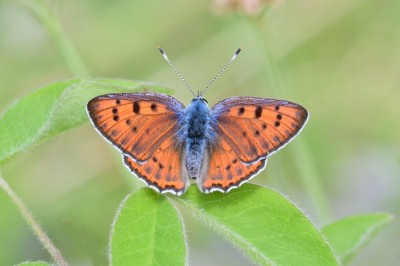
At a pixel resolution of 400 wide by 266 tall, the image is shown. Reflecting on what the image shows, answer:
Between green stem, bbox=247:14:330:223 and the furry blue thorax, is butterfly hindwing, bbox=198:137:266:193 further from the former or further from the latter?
green stem, bbox=247:14:330:223

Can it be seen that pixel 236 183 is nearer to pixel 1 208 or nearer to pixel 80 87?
pixel 80 87

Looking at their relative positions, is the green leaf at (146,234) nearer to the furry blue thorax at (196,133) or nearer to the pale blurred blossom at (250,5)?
the furry blue thorax at (196,133)

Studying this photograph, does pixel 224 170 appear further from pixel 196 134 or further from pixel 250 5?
pixel 250 5

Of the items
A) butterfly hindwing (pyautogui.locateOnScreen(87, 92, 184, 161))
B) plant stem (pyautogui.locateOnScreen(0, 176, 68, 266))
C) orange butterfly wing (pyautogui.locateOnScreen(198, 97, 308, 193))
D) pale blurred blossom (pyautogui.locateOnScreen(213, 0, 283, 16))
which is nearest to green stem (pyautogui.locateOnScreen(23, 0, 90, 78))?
pale blurred blossom (pyautogui.locateOnScreen(213, 0, 283, 16))

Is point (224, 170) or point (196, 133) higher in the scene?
point (196, 133)

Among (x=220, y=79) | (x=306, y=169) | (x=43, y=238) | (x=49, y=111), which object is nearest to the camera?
(x=43, y=238)

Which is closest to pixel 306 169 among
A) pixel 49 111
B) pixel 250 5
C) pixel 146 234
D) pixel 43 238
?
pixel 250 5

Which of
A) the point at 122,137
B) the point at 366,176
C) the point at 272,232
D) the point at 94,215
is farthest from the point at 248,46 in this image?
the point at 272,232
